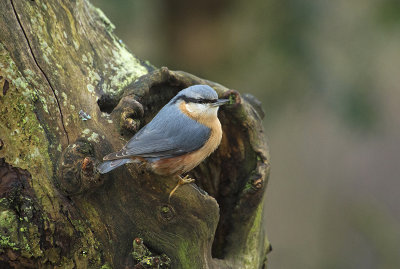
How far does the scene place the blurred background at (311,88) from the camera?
472 cm

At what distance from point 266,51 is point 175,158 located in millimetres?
2599

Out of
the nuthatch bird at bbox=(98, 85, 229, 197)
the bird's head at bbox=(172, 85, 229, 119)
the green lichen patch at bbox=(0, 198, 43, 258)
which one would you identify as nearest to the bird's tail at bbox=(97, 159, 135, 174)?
the nuthatch bird at bbox=(98, 85, 229, 197)

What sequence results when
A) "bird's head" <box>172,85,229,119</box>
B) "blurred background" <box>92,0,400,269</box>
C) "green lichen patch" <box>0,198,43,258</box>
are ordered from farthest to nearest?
"blurred background" <box>92,0,400,269</box>, "bird's head" <box>172,85,229,119</box>, "green lichen patch" <box>0,198,43,258</box>

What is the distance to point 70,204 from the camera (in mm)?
2379

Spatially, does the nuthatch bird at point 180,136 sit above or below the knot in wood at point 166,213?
above

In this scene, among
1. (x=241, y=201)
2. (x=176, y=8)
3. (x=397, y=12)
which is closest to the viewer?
(x=241, y=201)

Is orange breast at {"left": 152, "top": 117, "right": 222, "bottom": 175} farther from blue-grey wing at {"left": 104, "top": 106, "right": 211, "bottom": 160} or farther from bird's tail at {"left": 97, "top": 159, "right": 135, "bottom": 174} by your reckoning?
bird's tail at {"left": 97, "top": 159, "right": 135, "bottom": 174}

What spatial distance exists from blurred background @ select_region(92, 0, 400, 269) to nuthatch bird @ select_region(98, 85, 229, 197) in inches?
79.7

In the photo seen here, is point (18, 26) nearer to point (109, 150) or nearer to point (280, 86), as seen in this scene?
point (109, 150)

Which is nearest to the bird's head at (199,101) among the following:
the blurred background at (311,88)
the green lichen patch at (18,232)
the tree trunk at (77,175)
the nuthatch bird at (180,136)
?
the nuthatch bird at (180,136)

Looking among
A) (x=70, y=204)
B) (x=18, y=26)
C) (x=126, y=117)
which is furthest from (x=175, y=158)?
(x=18, y=26)

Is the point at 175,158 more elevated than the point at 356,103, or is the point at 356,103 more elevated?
the point at 356,103

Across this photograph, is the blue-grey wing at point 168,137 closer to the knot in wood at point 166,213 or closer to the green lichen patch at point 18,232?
the knot in wood at point 166,213

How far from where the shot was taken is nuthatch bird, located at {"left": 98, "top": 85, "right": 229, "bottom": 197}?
2.53 meters
